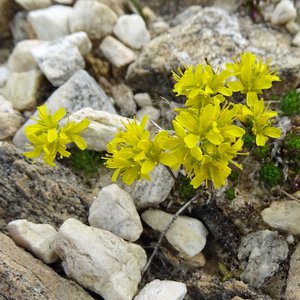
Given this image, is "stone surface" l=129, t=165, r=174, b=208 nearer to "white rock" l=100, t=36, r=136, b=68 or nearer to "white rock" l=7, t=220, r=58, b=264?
"white rock" l=7, t=220, r=58, b=264

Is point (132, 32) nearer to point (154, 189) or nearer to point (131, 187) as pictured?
point (131, 187)

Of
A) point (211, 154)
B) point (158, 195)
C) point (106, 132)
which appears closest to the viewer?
point (211, 154)

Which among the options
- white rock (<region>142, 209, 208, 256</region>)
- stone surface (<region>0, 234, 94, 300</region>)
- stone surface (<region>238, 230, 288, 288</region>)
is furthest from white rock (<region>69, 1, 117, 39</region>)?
stone surface (<region>238, 230, 288, 288</region>)

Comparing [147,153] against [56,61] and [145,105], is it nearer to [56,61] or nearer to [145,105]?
[145,105]

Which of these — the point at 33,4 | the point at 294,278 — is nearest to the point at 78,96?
the point at 33,4

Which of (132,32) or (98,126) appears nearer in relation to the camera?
(98,126)

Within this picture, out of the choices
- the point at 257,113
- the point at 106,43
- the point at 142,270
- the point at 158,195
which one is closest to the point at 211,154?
the point at 257,113
